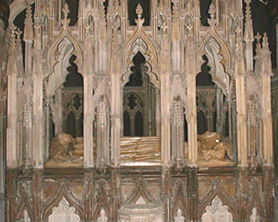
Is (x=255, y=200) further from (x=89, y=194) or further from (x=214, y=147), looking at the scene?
(x=89, y=194)

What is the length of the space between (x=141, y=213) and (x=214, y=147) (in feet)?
7.64

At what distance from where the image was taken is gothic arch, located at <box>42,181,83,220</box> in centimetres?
954

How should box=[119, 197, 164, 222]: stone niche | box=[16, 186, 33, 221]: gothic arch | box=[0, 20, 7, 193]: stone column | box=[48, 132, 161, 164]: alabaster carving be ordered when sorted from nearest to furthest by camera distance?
box=[119, 197, 164, 222]: stone niche → box=[16, 186, 33, 221]: gothic arch → box=[48, 132, 161, 164]: alabaster carving → box=[0, 20, 7, 193]: stone column

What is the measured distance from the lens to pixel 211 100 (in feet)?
42.7

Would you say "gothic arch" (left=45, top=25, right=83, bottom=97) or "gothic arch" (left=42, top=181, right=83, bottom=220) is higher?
"gothic arch" (left=45, top=25, right=83, bottom=97)

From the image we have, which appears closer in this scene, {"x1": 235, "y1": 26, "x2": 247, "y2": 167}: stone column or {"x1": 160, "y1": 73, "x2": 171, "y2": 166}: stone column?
{"x1": 160, "y1": 73, "x2": 171, "y2": 166}: stone column

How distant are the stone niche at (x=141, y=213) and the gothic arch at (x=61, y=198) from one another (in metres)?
0.93

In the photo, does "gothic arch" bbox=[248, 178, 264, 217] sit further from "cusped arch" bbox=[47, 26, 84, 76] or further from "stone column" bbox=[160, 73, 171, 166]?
"cusped arch" bbox=[47, 26, 84, 76]

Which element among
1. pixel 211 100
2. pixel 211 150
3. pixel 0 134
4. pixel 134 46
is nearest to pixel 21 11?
pixel 0 134

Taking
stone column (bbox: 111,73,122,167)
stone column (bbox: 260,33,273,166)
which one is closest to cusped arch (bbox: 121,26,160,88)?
stone column (bbox: 111,73,122,167)

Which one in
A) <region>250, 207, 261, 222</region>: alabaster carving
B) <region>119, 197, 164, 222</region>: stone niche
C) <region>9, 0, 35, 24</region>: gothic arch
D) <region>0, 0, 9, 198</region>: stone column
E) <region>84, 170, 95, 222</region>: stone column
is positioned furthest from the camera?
<region>9, 0, 35, 24</region>: gothic arch

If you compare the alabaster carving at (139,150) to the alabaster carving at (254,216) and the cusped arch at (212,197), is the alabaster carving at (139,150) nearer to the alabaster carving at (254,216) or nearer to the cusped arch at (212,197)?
the cusped arch at (212,197)

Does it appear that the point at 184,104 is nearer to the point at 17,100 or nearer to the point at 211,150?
the point at 211,150

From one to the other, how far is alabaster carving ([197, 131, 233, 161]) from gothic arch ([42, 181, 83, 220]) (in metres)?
2.94
